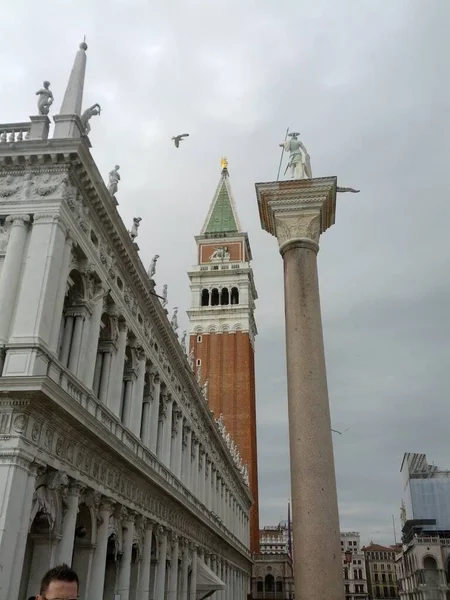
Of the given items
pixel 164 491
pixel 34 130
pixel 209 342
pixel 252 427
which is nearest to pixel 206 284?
pixel 209 342

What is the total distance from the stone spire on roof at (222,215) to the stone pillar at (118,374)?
202 feet

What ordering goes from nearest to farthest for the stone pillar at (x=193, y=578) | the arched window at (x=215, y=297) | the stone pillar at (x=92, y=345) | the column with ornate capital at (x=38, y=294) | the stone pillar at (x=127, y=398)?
the column with ornate capital at (x=38, y=294)
the stone pillar at (x=92, y=345)
the stone pillar at (x=127, y=398)
the stone pillar at (x=193, y=578)
the arched window at (x=215, y=297)

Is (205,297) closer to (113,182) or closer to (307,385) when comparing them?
(113,182)

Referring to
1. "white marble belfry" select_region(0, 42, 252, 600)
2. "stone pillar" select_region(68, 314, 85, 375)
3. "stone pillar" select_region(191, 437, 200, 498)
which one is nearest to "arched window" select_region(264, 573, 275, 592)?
"stone pillar" select_region(191, 437, 200, 498)

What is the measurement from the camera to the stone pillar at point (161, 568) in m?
25.4

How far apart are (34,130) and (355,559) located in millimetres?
144726

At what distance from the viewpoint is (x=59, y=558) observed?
49.8 feet

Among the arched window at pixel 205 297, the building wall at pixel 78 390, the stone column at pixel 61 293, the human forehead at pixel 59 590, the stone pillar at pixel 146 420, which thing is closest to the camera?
the human forehead at pixel 59 590

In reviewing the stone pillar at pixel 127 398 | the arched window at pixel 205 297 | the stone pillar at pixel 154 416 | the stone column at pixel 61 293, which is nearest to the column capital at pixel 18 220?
the stone column at pixel 61 293

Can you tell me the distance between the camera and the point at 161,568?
2570 centimetres

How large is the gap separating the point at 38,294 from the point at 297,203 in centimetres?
731

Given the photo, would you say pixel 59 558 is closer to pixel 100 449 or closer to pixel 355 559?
pixel 100 449

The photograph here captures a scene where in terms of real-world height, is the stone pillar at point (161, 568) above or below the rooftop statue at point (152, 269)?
below

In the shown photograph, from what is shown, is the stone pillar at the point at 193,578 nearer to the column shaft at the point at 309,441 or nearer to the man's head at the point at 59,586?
the column shaft at the point at 309,441
